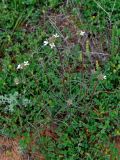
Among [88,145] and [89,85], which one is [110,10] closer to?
[89,85]

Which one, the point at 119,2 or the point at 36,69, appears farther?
the point at 119,2

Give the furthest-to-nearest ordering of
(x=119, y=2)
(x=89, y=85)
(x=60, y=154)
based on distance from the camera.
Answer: (x=119, y=2) → (x=89, y=85) → (x=60, y=154)

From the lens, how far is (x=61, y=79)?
12.8ft

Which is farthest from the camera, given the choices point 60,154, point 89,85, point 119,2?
point 119,2

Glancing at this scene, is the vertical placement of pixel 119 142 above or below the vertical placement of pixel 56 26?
below

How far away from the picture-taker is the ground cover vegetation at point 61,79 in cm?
362

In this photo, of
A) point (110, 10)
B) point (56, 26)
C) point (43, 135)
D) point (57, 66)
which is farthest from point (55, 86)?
point (110, 10)

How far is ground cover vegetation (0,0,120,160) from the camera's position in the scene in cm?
362

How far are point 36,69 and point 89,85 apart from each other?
1.82 feet

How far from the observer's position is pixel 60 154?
11.8ft

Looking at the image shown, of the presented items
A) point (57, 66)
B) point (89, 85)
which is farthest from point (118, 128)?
point (57, 66)

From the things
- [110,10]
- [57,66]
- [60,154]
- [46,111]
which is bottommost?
[60,154]

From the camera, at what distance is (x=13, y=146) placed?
12.1 feet

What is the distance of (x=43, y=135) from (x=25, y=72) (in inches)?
26.5
